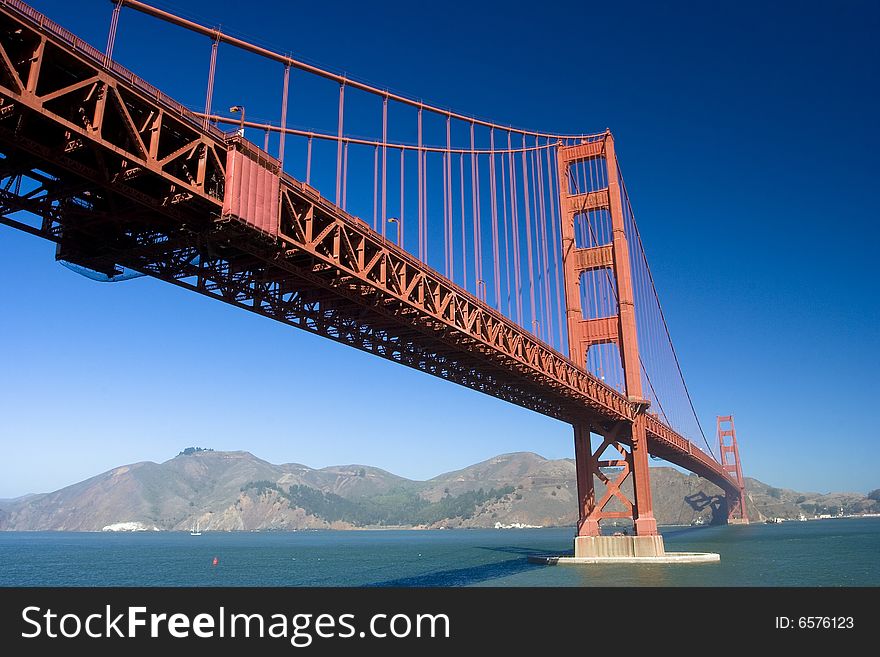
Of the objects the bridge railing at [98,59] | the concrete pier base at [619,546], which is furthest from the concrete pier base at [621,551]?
the bridge railing at [98,59]

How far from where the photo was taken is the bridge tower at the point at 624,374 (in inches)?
2009

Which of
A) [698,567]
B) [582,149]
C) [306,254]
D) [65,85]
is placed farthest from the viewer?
[582,149]

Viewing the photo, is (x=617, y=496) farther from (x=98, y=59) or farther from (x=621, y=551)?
(x=98, y=59)

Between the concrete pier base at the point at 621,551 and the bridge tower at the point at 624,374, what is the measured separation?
66 millimetres

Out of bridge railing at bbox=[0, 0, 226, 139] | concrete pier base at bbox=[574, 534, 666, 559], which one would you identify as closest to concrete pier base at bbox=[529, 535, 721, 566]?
concrete pier base at bbox=[574, 534, 666, 559]

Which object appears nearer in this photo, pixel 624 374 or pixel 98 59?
pixel 98 59

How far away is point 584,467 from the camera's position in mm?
54000

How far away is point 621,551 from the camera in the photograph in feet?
166

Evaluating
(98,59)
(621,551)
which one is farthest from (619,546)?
(98,59)

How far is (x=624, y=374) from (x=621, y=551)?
12013 mm

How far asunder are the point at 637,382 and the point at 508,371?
63.2 ft

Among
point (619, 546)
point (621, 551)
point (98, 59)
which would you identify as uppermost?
point (98, 59)
